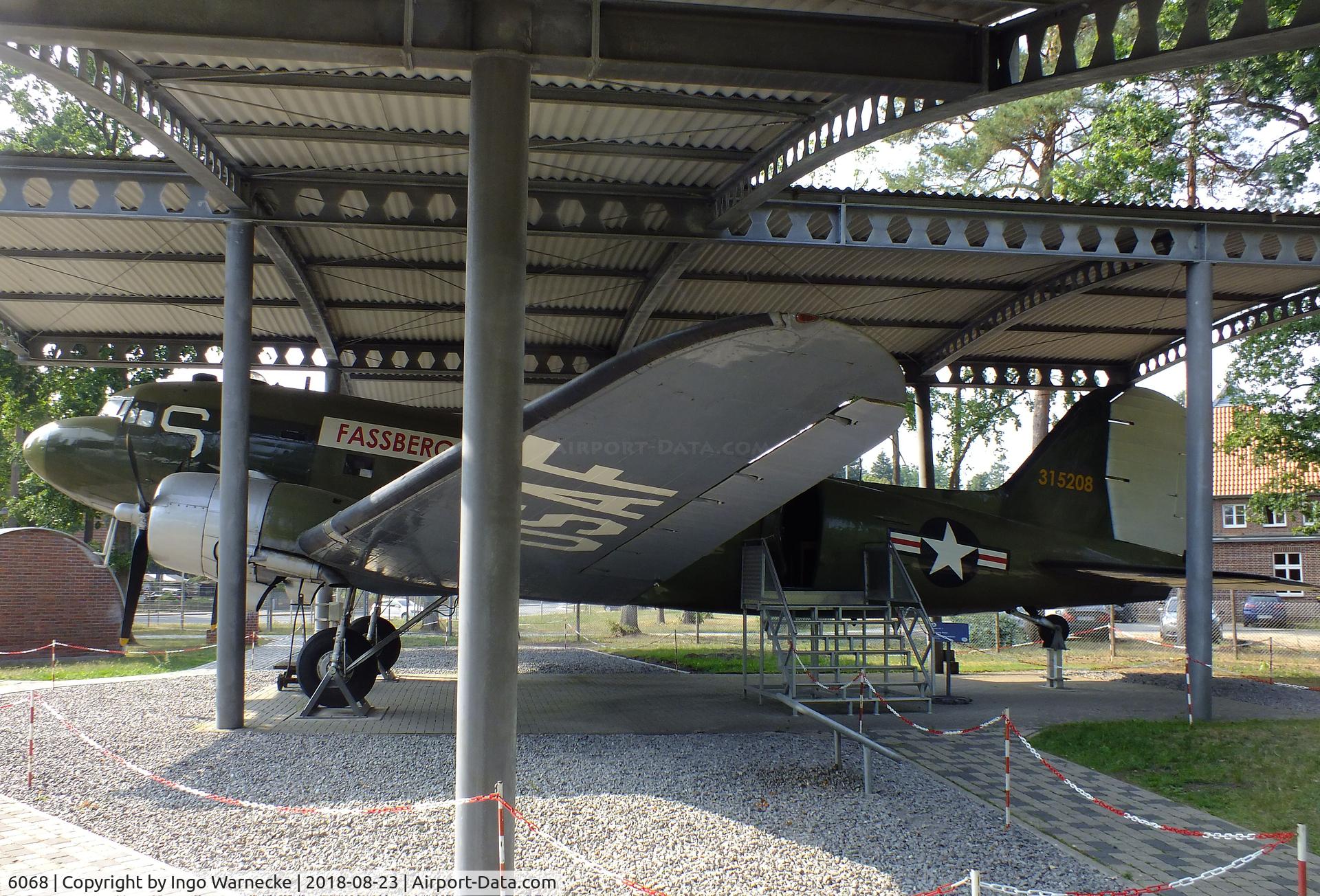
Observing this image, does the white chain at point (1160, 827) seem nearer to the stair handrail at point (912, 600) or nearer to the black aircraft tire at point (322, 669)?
the stair handrail at point (912, 600)

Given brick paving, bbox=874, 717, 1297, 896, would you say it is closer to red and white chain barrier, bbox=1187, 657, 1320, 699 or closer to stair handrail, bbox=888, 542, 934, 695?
stair handrail, bbox=888, 542, 934, 695

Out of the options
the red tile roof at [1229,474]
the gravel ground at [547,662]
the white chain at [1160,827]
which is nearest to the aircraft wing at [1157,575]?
the white chain at [1160,827]

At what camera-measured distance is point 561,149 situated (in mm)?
9508

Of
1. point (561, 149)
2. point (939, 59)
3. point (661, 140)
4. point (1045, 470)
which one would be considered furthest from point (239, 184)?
point (1045, 470)

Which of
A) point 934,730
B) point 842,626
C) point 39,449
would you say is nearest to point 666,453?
point 934,730

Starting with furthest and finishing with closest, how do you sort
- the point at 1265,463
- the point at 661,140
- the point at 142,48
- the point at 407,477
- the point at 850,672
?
the point at 1265,463 < the point at 850,672 < the point at 661,140 < the point at 407,477 < the point at 142,48

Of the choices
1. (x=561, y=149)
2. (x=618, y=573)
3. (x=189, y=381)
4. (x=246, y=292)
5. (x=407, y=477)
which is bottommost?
(x=618, y=573)

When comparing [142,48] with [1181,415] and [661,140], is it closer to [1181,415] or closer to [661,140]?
[661,140]

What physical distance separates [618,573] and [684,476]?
3.66 m

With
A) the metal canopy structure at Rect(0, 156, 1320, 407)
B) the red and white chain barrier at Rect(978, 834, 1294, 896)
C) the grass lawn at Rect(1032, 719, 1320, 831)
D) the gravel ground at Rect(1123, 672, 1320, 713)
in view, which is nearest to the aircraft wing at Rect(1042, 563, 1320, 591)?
the gravel ground at Rect(1123, 672, 1320, 713)

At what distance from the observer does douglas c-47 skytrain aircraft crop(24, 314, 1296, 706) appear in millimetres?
5422

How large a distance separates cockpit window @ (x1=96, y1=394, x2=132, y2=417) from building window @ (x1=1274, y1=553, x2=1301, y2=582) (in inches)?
1604

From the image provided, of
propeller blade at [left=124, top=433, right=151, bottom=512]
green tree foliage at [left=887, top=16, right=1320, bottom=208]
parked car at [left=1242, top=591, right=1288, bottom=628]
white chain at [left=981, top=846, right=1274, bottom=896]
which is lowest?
parked car at [left=1242, top=591, right=1288, bottom=628]

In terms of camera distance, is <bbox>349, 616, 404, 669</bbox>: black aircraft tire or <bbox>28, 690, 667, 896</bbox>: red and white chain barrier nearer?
<bbox>28, 690, 667, 896</bbox>: red and white chain barrier
